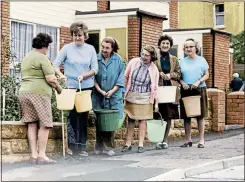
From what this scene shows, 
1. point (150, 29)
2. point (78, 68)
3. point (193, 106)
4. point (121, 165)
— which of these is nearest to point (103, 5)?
point (150, 29)

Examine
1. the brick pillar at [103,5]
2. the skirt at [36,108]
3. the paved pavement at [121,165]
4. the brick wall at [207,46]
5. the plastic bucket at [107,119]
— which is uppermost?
the brick pillar at [103,5]

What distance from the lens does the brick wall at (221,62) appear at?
19.4 meters

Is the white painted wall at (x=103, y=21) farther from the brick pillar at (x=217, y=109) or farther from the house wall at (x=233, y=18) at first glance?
the house wall at (x=233, y=18)

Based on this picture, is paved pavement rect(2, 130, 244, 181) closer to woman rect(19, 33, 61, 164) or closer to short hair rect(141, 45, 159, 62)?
woman rect(19, 33, 61, 164)

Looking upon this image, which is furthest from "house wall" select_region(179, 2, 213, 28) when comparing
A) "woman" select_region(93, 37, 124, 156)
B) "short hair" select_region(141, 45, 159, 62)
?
"woman" select_region(93, 37, 124, 156)

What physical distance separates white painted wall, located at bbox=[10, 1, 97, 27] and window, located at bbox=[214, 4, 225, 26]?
21.4 metres

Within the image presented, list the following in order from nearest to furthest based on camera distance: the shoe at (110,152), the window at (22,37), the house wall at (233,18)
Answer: the shoe at (110,152), the window at (22,37), the house wall at (233,18)

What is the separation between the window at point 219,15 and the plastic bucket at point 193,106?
92.5 feet

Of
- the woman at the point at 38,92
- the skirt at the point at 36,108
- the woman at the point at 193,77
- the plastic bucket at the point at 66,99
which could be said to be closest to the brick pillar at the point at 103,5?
the woman at the point at 193,77

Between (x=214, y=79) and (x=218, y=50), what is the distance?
1330mm

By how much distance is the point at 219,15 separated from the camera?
3941 centimetres

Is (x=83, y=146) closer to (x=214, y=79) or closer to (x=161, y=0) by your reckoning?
(x=214, y=79)

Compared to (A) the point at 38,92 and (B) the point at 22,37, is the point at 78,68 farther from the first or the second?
(B) the point at 22,37

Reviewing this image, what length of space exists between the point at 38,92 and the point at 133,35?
866cm
